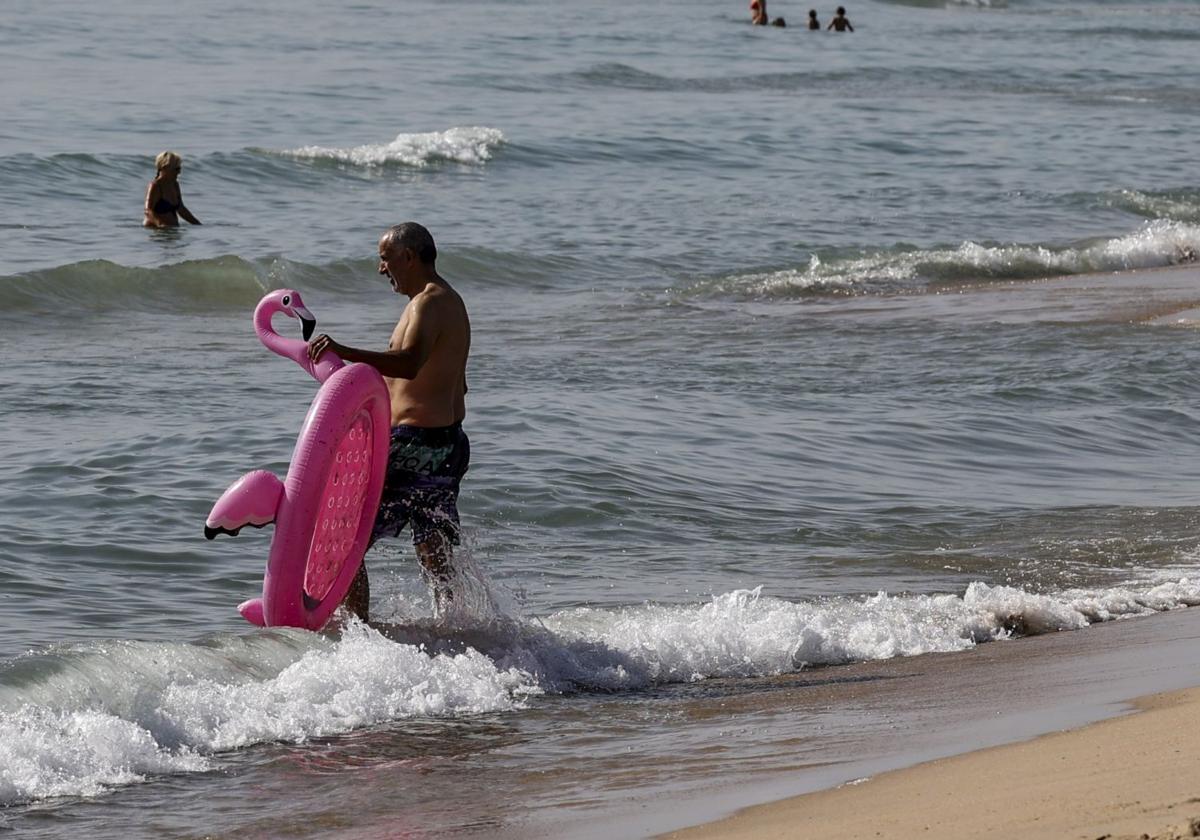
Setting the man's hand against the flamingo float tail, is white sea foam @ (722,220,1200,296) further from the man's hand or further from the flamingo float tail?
the flamingo float tail

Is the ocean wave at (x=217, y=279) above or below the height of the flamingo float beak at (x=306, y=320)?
below

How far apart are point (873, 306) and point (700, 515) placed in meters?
7.64

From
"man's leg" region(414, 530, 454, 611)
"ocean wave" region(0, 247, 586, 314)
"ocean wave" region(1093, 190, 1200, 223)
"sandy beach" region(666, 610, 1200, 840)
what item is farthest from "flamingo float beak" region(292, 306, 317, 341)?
"ocean wave" region(1093, 190, 1200, 223)

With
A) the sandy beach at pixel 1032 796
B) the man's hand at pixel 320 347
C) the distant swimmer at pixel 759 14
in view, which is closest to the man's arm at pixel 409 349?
the man's hand at pixel 320 347

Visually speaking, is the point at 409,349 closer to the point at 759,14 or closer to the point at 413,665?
the point at 413,665

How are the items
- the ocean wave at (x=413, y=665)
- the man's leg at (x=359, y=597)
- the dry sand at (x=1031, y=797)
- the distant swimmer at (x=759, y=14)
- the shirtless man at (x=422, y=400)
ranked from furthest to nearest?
the distant swimmer at (x=759, y=14) < the man's leg at (x=359, y=597) < the shirtless man at (x=422, y=400) < the ocean wave at (x=413, y=665) < the dry sand at (x=1031, y=797)

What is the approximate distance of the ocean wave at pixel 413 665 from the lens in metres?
5.64

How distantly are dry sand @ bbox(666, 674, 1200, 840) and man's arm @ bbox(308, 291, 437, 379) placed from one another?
2.35m

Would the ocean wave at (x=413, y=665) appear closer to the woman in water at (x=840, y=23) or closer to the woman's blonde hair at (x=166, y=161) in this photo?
the woman's blonde hair at (x=166, y=161)

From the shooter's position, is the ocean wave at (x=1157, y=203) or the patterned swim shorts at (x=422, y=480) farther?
the ocean wave at (x=1157, y=203)

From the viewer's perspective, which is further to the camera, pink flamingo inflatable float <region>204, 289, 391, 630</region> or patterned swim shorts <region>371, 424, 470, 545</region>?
patterned swim shorts <region>371, 424, 470, 545</region>

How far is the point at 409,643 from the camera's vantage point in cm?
683

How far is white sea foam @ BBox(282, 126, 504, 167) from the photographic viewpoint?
23.8 meters

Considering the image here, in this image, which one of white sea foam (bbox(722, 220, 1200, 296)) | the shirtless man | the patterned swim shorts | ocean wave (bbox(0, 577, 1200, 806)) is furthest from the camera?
white sea foam (bbox(722, 220, 1200, 296))
